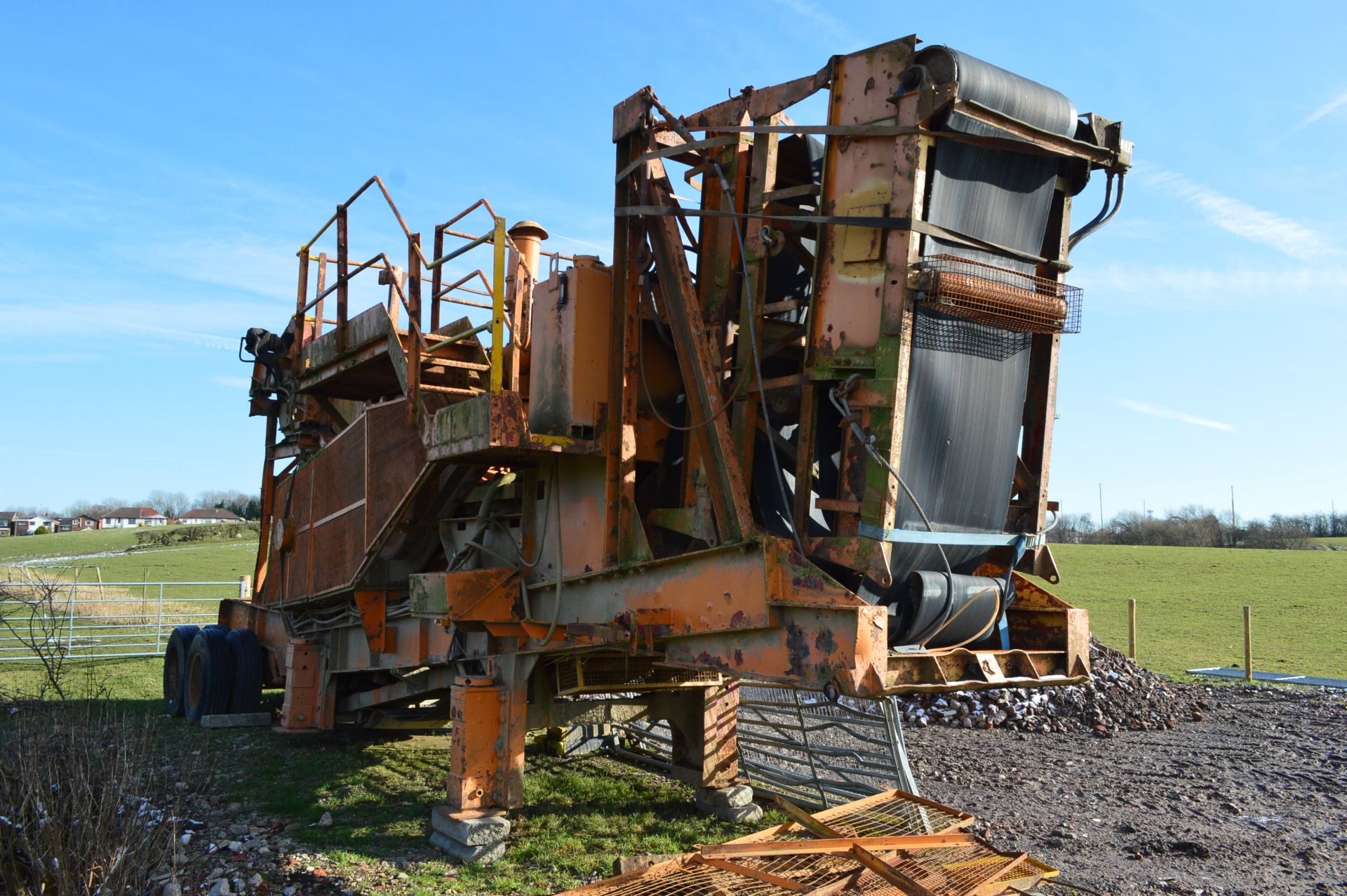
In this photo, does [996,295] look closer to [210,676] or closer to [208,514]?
[210,676]

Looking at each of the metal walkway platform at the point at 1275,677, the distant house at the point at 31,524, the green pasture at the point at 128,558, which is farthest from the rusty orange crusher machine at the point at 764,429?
the distant house at the point at 31,524

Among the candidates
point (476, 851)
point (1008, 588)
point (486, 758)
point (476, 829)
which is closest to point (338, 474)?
point (486, 758)

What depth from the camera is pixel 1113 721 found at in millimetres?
13383

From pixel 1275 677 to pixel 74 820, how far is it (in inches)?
720

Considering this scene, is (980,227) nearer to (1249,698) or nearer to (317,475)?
(317,475)

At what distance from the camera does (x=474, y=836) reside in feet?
22.9

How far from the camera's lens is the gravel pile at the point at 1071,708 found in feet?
43.3

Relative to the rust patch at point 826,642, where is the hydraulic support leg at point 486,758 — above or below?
below

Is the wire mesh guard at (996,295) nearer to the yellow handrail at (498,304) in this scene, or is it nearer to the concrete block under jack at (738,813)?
the yellow handrail at (498,304)

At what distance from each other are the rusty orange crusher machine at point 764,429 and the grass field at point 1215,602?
14931mm

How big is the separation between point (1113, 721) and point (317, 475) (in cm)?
1060

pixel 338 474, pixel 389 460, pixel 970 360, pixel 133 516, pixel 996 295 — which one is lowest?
pixel 133 516

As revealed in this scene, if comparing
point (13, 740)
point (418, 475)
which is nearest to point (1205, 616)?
point (418, 475)

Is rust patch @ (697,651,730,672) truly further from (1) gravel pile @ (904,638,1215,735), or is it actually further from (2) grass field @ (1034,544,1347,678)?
(2) grass field @ (1034,544,1347,678)
